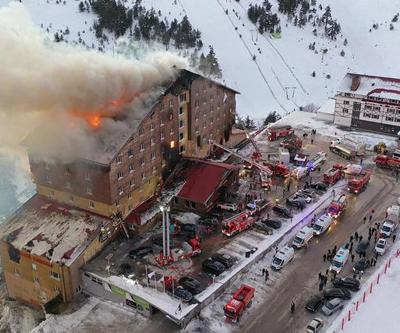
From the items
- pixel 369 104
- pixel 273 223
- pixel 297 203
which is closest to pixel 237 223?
pixel 273 223

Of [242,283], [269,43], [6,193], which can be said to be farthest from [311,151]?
[269,43]

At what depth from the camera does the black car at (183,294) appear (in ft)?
137

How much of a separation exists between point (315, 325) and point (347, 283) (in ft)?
20.6

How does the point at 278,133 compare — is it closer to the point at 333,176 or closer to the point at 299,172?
the point at 299,172

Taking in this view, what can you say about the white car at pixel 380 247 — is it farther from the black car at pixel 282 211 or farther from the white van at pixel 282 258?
the black car at pixel 282 211

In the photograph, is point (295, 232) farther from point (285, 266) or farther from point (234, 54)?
point (234, 54)

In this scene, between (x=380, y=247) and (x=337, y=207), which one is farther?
(x=337, y=207)

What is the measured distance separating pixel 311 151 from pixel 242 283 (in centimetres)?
2933

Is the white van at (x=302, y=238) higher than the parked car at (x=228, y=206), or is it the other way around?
the parked car at (x=228, y=206)

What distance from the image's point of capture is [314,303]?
137 ft

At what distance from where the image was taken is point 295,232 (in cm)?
5194

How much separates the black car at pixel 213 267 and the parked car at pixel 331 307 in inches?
350

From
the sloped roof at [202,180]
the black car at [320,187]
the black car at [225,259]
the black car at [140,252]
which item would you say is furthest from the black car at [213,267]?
the black car at [320,187]

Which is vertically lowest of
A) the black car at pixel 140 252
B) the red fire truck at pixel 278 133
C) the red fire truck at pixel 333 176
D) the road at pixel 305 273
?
the road at pixel 305 273
